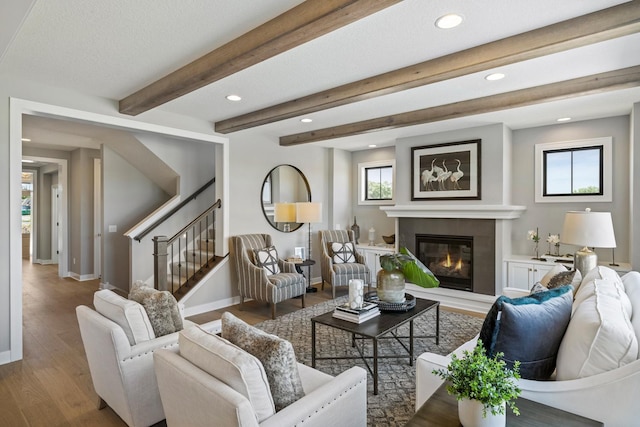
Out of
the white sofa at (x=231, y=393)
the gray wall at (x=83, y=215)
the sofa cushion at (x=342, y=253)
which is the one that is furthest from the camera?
the gray wall at (x=83, y=215)

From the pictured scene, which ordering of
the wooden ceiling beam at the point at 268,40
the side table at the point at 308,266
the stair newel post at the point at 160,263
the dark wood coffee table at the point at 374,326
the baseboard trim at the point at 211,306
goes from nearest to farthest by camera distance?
the wooden ceiling beam at the point at 268,40
the dark wood coffee table at the point at 374,326
the stair newel post at the point at 160,263
the baseboard trim at the point at 211,306
the side table at the point at 308,266

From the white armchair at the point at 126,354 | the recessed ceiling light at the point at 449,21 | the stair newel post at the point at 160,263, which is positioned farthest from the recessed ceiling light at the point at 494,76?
the stair newel post at the point at 160,263

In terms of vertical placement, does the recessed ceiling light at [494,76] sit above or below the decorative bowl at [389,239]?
above

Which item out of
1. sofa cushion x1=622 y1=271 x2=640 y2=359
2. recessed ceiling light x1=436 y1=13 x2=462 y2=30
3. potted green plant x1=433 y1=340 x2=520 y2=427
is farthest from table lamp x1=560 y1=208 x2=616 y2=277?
potted green plant x1=433 y1=340 x2=520 y2=427

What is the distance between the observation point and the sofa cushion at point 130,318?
2.05m

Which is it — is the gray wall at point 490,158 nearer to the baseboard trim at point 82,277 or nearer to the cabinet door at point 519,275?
the cabinet door at point 519,275

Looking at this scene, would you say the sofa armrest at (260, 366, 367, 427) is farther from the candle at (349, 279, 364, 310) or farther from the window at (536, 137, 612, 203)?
the window at (536, 137, 612, 203)

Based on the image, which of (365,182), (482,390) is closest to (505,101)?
(482,390)

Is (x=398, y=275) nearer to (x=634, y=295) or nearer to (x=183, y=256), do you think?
(x=634, y=295)

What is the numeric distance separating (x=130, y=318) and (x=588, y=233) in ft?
11.6

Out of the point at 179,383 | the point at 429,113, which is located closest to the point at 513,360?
the point at 179,383

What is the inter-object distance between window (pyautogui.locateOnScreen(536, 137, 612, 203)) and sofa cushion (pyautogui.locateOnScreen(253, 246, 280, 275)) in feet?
12.3

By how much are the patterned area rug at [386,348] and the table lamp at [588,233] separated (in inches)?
53.1

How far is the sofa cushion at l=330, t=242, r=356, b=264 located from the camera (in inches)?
221
